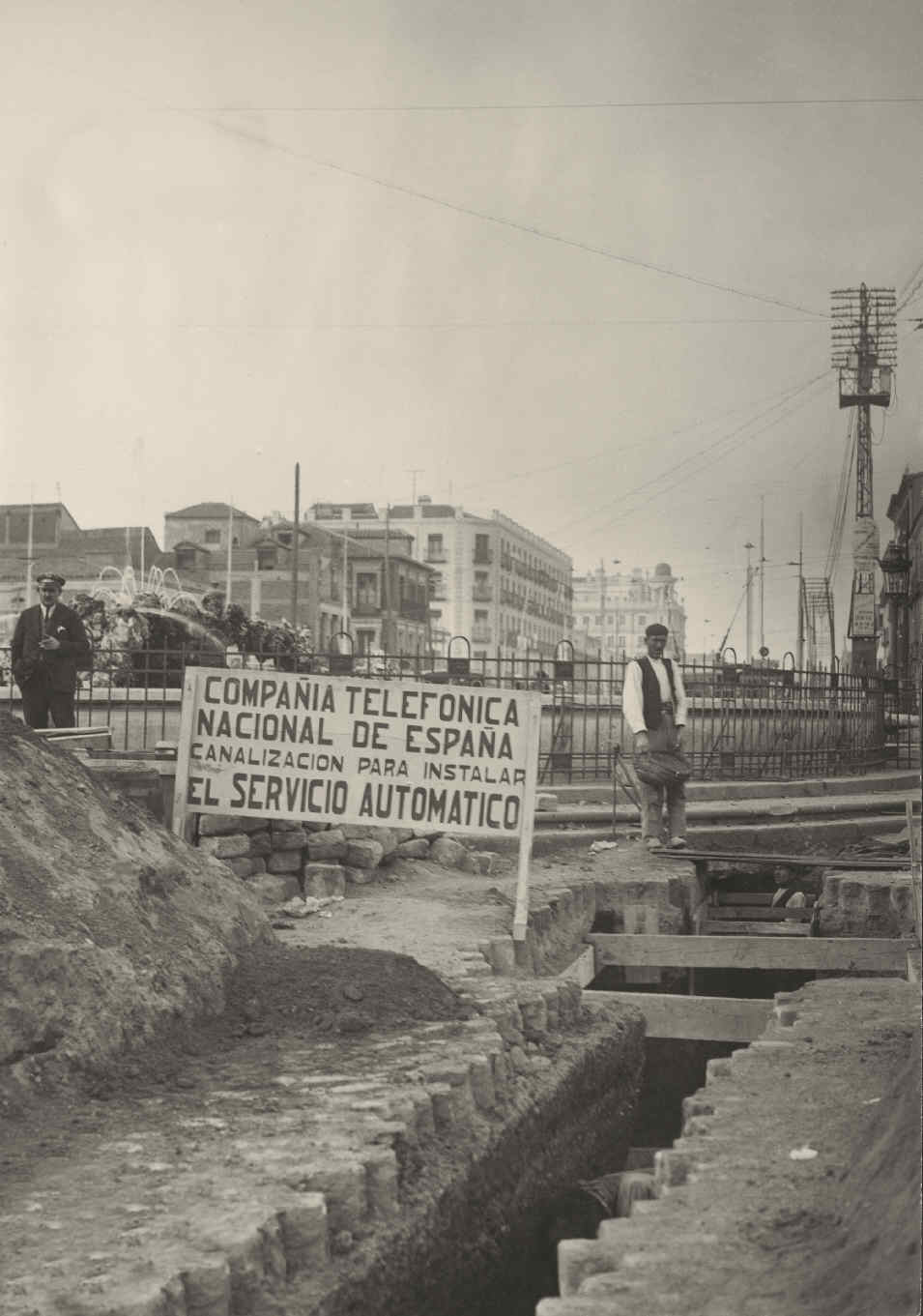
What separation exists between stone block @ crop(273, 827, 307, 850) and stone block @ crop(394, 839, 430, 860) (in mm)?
1055

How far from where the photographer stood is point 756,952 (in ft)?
32.0

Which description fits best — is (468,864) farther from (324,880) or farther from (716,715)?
(716,715)

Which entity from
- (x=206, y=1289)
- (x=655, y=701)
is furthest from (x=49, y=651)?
(x=206, y=1289)

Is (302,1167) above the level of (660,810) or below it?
below

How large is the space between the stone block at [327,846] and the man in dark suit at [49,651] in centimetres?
347

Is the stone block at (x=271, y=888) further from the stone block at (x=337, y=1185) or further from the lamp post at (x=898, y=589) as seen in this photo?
the lamp post at (x=898, y=589)

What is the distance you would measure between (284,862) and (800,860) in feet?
13.1

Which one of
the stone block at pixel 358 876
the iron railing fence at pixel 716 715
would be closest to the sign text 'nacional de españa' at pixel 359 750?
the stone block at pixel 358 876

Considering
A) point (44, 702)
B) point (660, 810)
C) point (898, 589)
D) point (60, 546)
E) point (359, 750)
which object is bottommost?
point (660, 810)

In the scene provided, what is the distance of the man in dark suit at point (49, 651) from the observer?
1234cm

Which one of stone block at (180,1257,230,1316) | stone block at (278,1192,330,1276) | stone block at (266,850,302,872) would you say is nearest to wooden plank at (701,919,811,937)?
stone block at (266,850,302,872)

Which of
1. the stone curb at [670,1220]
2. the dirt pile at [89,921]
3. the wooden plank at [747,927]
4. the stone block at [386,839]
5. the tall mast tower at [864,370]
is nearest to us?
the stone curb at [670,1220]

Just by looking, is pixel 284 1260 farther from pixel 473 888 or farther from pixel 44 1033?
pixel 473 888

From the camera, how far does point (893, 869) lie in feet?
37.9
